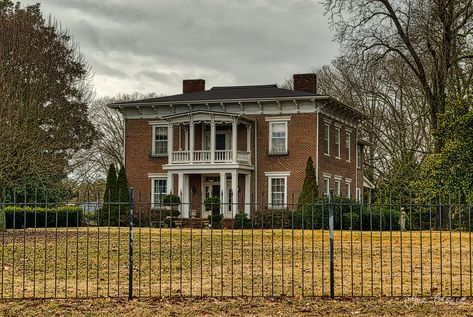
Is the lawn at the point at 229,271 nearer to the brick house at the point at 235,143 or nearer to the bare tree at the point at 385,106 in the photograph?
the brick house at the point at 235,143

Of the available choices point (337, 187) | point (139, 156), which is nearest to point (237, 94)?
point (139, 156)

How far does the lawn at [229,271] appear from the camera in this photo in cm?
1496

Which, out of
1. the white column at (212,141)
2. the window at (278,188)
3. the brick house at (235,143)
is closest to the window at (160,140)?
the brick house at (235,143)

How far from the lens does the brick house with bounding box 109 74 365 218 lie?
44.1m

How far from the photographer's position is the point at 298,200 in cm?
4219

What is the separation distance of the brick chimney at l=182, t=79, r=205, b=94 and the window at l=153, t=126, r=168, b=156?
473cm

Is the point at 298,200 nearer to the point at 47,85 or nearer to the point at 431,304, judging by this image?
the point at 47,85

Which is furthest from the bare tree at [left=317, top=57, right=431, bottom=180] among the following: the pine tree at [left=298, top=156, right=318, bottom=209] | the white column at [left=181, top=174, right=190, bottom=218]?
the white column at [left=181, top=174, right=190, bottom=218]

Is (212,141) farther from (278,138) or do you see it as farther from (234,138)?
(278,138)

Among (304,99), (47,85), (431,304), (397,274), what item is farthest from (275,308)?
(47,85)

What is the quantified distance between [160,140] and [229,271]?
29.1 m

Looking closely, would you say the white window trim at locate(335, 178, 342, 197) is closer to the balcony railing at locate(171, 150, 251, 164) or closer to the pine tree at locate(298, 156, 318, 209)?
the pine tree at locate(298, 156, 318, 209)

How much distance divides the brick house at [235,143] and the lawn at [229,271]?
1708 centimetres

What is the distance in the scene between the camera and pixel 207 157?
45.0 metres
